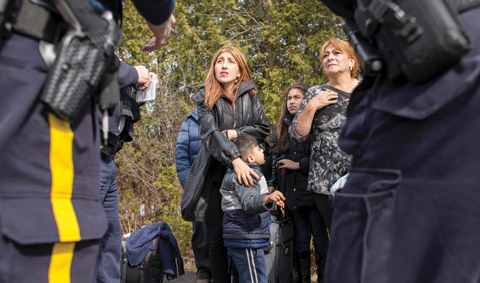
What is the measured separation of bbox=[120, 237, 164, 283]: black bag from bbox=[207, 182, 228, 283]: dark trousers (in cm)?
65

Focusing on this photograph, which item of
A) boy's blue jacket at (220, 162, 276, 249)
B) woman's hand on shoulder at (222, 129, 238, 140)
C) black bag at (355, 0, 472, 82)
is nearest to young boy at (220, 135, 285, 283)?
boy's blue jacket at (220, 162, 276, 249)

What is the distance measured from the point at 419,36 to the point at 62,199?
971 millimetres

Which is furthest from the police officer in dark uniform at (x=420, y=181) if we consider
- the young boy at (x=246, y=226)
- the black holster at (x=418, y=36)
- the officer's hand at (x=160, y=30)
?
the young boy at (x=246, y=226)

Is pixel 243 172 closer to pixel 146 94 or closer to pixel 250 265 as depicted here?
pixel 250 265

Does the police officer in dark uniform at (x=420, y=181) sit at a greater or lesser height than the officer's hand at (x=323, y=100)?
lesser

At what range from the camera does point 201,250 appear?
4004mm

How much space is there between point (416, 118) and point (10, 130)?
0.99 meters

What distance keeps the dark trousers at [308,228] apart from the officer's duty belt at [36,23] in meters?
2.89

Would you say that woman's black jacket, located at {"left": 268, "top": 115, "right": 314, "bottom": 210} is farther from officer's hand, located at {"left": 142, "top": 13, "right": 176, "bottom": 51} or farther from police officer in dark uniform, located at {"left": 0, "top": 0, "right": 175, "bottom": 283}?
police officer in dark uniform, located at {"left": 0, "top": 0, "right": 175, "bottom": 283}

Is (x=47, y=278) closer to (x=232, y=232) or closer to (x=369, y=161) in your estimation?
(x=369, y=161)

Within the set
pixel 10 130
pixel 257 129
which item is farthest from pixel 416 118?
pixel 257 129

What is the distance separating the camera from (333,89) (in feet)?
9.77

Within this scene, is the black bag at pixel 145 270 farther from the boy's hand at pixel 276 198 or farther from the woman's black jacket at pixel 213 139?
the boy's hand at pixel 276 198

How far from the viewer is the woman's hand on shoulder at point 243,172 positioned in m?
2.89
